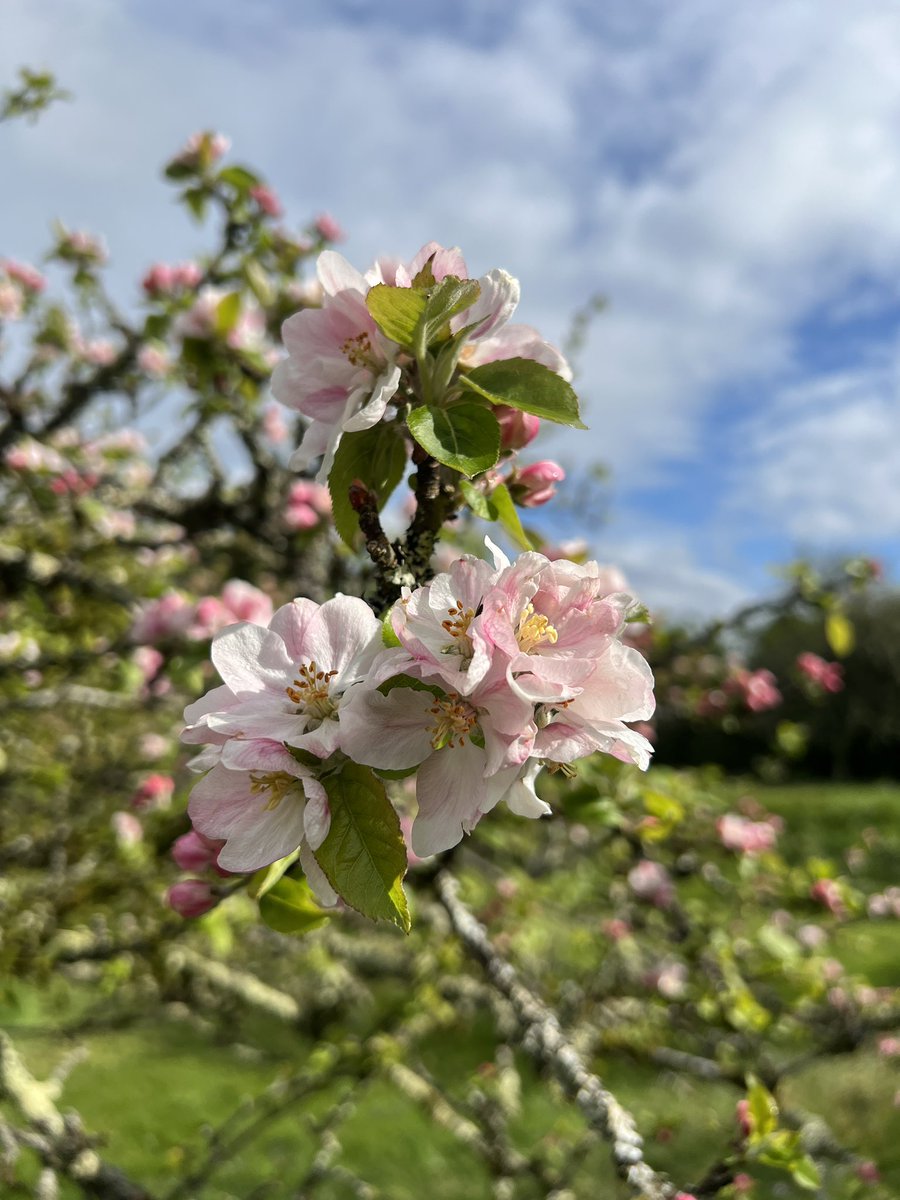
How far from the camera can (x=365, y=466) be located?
0.92 meters

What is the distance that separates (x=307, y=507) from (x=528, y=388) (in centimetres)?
177

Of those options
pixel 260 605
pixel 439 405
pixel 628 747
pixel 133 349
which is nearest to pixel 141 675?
pixel 260 605

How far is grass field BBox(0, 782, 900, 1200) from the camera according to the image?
387 cm

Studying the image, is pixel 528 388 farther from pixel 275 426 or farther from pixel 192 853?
pixel 275 426

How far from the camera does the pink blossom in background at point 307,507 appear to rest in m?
2.47

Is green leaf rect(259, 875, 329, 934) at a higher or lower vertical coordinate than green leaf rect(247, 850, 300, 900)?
lower

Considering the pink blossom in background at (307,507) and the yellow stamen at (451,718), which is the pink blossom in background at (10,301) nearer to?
the pink blossom in background at (307,507)

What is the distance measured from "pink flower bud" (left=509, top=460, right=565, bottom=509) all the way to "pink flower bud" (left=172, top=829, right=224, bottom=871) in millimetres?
556

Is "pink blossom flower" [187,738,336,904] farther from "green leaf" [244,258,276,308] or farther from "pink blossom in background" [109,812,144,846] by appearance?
"pink blossom in background" [109,812,144,846]

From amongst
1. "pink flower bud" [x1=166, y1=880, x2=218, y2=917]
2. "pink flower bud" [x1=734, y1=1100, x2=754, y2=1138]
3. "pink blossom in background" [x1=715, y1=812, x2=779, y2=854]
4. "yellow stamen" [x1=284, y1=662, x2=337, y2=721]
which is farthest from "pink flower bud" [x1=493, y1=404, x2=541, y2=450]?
"pink blossom in background" [x1=715, y1=812, x2=779, y2=854]

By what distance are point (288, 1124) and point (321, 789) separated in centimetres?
499

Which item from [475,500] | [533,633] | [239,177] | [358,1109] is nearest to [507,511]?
[475,500]

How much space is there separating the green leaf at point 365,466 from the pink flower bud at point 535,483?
0.17 m

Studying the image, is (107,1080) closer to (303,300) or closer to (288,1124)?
(288,1124)
